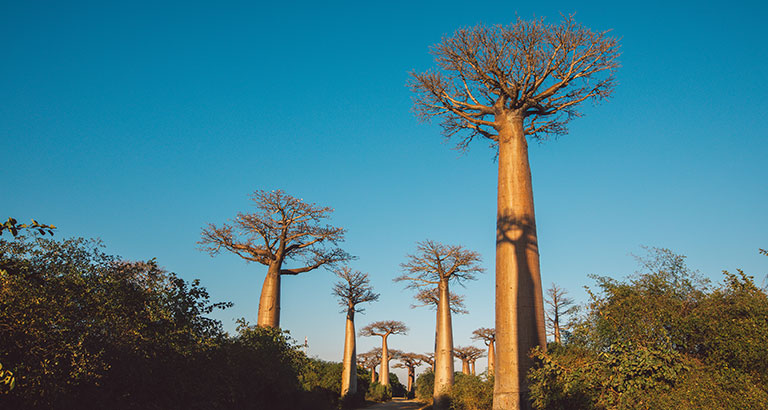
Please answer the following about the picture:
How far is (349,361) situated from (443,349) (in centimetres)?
591

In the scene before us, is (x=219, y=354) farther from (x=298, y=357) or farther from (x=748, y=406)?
(x=748, y=406)

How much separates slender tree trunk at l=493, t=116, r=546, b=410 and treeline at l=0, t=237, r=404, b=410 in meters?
4.39

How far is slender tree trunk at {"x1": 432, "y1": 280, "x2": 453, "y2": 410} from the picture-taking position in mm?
19750

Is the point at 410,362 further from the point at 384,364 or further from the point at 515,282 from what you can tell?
the point at 515,282

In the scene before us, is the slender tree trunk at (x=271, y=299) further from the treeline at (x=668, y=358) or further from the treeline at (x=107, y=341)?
the treeline at (x=668, y=358)

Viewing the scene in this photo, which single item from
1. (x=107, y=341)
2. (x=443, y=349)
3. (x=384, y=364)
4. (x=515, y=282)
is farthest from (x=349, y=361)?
(x=107, y=341)

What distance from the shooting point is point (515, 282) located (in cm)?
841

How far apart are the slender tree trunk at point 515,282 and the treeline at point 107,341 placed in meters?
4.39

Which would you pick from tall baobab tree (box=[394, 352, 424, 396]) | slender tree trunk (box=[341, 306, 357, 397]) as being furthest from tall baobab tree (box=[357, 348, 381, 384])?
slender tree trunk (box=[341, 306, 357, 397])

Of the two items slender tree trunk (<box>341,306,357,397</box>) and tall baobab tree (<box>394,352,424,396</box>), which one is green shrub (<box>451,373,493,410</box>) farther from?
tall baobab tree (<box>394,352,424,396</box>)

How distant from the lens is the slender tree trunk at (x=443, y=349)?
1975cm

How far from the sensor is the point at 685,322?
23.0 feet

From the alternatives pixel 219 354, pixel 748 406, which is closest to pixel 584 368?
pixel 748 406

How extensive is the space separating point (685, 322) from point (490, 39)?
20.6 ft
